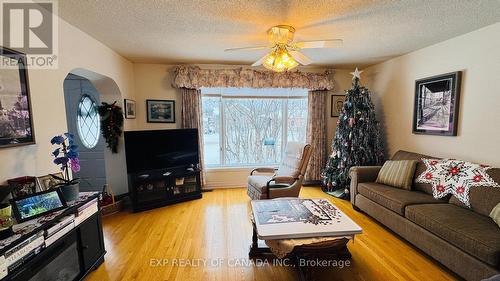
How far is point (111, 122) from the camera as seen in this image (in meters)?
3.34

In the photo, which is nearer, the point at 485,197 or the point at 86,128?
the point at 485,197

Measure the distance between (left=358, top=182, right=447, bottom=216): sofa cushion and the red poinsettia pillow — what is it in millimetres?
158

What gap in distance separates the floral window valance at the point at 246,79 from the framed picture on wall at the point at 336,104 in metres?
0.31

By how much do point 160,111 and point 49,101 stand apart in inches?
81.0

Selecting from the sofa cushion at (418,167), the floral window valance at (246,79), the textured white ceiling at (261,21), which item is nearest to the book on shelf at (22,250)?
the textured white ceiling at (261,21)

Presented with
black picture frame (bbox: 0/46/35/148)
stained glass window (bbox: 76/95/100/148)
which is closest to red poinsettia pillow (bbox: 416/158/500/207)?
black picture frame (bbox: 0/46/35/148)

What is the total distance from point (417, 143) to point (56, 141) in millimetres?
4450

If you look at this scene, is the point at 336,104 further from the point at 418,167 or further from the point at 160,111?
the point at 160,111

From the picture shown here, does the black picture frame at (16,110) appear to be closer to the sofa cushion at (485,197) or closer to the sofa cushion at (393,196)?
the sofa cushion at (393,196)

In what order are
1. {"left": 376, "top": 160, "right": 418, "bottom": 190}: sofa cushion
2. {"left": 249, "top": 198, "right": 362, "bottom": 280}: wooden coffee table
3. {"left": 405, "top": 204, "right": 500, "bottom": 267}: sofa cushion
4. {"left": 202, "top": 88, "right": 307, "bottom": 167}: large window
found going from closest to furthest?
{"left": 405, "top": 204, "right": 500, "bottom": 267}: sofa cushion < {"left": 249, "top": 198, "right": 362, "bottom": 280}: wooden coffee table < {"left": 376, "top": 160, "right": 418, "bottom": 190}: sofa cushion < {"left": 202, "top": 88, "right": 307, "bottom": 167}: large window

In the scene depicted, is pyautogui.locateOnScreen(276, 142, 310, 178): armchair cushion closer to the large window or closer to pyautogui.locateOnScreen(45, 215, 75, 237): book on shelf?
the large window

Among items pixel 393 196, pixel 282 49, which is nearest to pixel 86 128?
pixel 282 49

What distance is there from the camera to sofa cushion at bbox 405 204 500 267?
1680 mm

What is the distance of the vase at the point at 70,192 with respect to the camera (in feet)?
6.11
